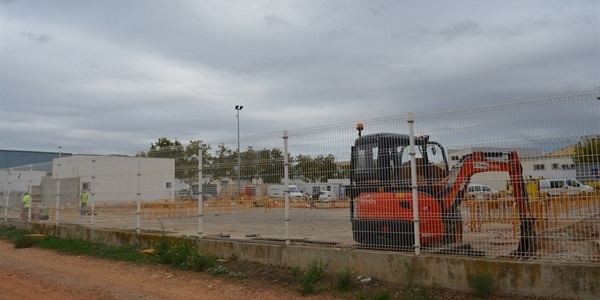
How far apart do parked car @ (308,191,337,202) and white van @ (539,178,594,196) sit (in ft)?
12.2

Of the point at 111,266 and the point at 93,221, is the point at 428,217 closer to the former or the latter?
the point at 111,266

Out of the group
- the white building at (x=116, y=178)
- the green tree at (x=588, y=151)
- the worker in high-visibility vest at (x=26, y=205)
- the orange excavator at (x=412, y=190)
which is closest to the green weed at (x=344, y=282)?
the orange excavator at (x=412, y=190)

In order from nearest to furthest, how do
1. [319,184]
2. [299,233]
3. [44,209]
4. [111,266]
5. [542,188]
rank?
[542,188] < [319,184] < [299,233] < [111,266] < [44,209]

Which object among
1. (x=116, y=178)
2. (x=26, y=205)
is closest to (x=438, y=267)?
(x=116, y=178)

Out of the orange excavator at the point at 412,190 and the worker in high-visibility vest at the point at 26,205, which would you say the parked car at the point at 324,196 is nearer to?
the orange excavator at the point at 412,190

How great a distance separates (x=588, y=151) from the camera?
6.50 m

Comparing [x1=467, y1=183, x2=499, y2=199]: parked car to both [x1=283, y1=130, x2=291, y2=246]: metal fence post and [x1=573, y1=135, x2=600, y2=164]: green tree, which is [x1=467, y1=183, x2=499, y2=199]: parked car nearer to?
[x1=573, y1=135, x2=600, y2=164]: green tree

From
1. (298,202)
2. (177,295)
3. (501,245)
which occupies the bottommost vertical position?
(177,295)

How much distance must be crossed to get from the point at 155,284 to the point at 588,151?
7790 millimetres

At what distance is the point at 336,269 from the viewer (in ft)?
29.1

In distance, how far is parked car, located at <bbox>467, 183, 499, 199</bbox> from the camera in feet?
A: 24.3

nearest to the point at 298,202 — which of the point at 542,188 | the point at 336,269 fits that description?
the point at 336,269

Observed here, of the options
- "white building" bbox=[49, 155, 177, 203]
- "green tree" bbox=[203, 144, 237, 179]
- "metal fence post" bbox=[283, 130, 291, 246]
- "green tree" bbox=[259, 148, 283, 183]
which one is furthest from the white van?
"white building" bbox=[49, 155, 177, 203]

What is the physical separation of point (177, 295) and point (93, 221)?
28.0ft
